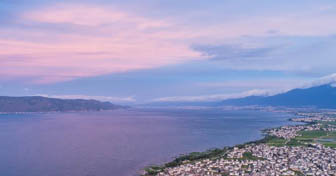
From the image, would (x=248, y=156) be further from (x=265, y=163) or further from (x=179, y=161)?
(x=179, y=161)

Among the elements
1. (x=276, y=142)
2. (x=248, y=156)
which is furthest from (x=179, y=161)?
(x=276, y=142)

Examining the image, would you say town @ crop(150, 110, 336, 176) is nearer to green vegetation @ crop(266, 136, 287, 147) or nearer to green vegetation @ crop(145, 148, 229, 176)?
green vegetation @ crop(145, 148, 229, 176)

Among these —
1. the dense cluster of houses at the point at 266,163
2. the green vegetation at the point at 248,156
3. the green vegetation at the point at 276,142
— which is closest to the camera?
the dense cluster of houses at the point at 266,163

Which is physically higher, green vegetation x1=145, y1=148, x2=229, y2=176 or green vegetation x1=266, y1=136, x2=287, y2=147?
green vegetation x1=266, y1=136, x2=287, y2=147

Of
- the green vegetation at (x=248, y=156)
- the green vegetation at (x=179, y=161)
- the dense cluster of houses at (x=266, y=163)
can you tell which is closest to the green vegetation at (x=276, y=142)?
the dense cluster of houses at (x=266, y=163)

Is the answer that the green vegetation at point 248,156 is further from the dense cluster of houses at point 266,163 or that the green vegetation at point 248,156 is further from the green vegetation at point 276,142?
the green vegetation at point 276,142

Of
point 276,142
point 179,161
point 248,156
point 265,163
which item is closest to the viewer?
point 265,163

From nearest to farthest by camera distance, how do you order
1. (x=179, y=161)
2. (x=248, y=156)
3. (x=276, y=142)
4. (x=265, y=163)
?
(x=265, y=163) → (x=179, y=161) → (x=248, y=156) → (x=276, y=142)

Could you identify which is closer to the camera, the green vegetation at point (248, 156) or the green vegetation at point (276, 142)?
the green vegetation at point (248, 156)

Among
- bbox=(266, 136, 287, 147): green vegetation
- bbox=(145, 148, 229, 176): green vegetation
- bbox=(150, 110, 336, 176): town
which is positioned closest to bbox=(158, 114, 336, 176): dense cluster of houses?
bbox=(150, 110, 336, 176): town

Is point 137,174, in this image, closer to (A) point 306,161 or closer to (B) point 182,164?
(B) point 182,164

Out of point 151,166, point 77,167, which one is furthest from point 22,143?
point 151,166
